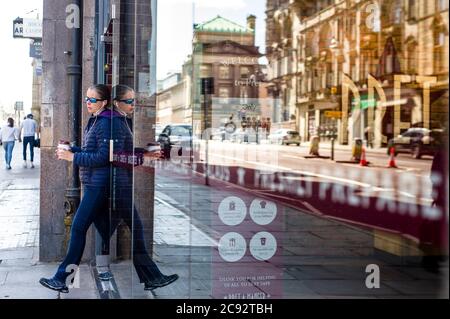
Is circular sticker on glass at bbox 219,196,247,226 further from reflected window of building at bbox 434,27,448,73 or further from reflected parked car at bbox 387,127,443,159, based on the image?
reflected window of building at bbox 434,27,448,73

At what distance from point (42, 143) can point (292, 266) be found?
292 cm

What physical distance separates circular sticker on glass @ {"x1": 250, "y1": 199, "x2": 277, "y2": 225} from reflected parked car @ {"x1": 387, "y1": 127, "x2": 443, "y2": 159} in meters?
1.19

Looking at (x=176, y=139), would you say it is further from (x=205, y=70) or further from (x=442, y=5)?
(x=442, y=5)

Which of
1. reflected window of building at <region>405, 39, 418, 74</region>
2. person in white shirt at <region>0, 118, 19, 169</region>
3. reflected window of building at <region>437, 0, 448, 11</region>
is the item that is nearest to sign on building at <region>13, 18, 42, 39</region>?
reflected window of building at <region>405, 39, 418, 74</region>

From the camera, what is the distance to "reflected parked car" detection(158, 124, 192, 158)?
479 cm

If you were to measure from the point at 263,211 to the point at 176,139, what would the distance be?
846mm

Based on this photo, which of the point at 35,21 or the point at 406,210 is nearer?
the point at 406,210

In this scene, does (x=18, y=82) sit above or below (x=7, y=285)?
above

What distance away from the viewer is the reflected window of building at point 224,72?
178 inches

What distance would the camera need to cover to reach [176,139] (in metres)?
4.92

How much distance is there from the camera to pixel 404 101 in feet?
A: 11.6

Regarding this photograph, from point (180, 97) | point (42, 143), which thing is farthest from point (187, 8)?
point (42, 143)

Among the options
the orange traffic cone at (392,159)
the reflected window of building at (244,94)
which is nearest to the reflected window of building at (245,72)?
the reflected window of building at (244,94)
